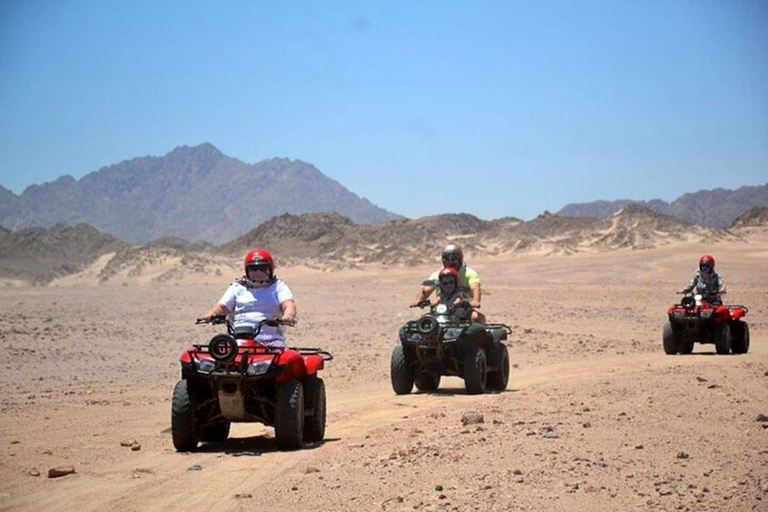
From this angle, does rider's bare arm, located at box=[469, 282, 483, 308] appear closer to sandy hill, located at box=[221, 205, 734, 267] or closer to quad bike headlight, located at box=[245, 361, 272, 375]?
quad bike headlight, located at box=[245, 361, 272, 375]

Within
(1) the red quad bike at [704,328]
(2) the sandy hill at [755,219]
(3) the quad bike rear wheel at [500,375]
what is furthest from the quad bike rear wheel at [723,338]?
(2) the sandy hill at [755,219]

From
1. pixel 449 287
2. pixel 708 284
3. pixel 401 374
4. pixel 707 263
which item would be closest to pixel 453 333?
pixel 449 287

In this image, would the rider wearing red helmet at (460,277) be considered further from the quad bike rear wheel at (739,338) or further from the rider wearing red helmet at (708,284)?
the quad bike rear wheel at (739,338)

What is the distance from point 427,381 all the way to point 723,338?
826cm

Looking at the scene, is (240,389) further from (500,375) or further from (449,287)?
(500,375)

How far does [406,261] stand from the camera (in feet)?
276

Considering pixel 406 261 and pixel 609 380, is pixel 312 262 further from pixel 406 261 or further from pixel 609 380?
pixel 609 380

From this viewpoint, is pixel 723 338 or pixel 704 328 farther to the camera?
pixel 704 328

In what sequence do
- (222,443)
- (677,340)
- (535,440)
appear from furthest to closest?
1. (677,340)
2. (222,443)
3. (535,440)

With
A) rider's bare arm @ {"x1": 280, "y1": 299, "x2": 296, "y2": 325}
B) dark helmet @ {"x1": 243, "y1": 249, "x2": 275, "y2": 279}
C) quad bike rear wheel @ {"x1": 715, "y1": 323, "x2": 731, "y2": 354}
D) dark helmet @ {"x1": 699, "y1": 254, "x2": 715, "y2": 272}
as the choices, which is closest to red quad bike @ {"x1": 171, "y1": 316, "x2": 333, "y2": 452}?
rider's bare arm @ {"x1": 280, "y1": 299, "x2": 296, "y2": 325}

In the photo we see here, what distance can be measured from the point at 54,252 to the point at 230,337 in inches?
3533

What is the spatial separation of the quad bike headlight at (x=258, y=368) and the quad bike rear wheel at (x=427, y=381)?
5.69 metres

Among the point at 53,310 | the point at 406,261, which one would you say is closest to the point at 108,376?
the point at 53,310

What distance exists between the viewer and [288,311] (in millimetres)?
10578
